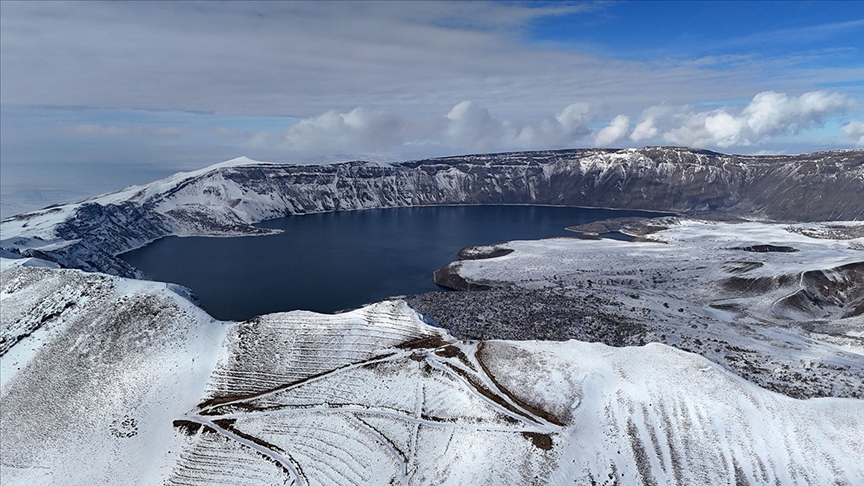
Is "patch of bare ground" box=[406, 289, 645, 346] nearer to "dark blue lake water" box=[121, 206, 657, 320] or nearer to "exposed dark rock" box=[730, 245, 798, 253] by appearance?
"dark blue lake water" box=[121, 206, 657, 320]

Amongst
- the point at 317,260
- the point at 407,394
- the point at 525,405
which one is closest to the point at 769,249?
the point at 525,405

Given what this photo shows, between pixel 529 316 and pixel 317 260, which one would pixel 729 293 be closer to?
pixel 529 316

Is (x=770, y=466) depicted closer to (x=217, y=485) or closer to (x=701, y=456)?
(x=701, y=456)

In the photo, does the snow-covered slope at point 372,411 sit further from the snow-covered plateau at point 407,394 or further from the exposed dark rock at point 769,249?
the exposed dark rock at point 769,249

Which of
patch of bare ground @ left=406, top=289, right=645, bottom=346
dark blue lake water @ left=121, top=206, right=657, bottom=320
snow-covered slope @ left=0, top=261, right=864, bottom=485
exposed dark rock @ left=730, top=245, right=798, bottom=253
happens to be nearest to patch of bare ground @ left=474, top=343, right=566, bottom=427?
snow-covered slope @ left=0, top=261, right=864, bottom=485

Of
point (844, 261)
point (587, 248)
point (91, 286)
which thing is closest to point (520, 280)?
point (587, 248)

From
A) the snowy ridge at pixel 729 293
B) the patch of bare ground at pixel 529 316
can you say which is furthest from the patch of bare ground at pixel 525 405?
the snowy ridge at pixel 729 293
